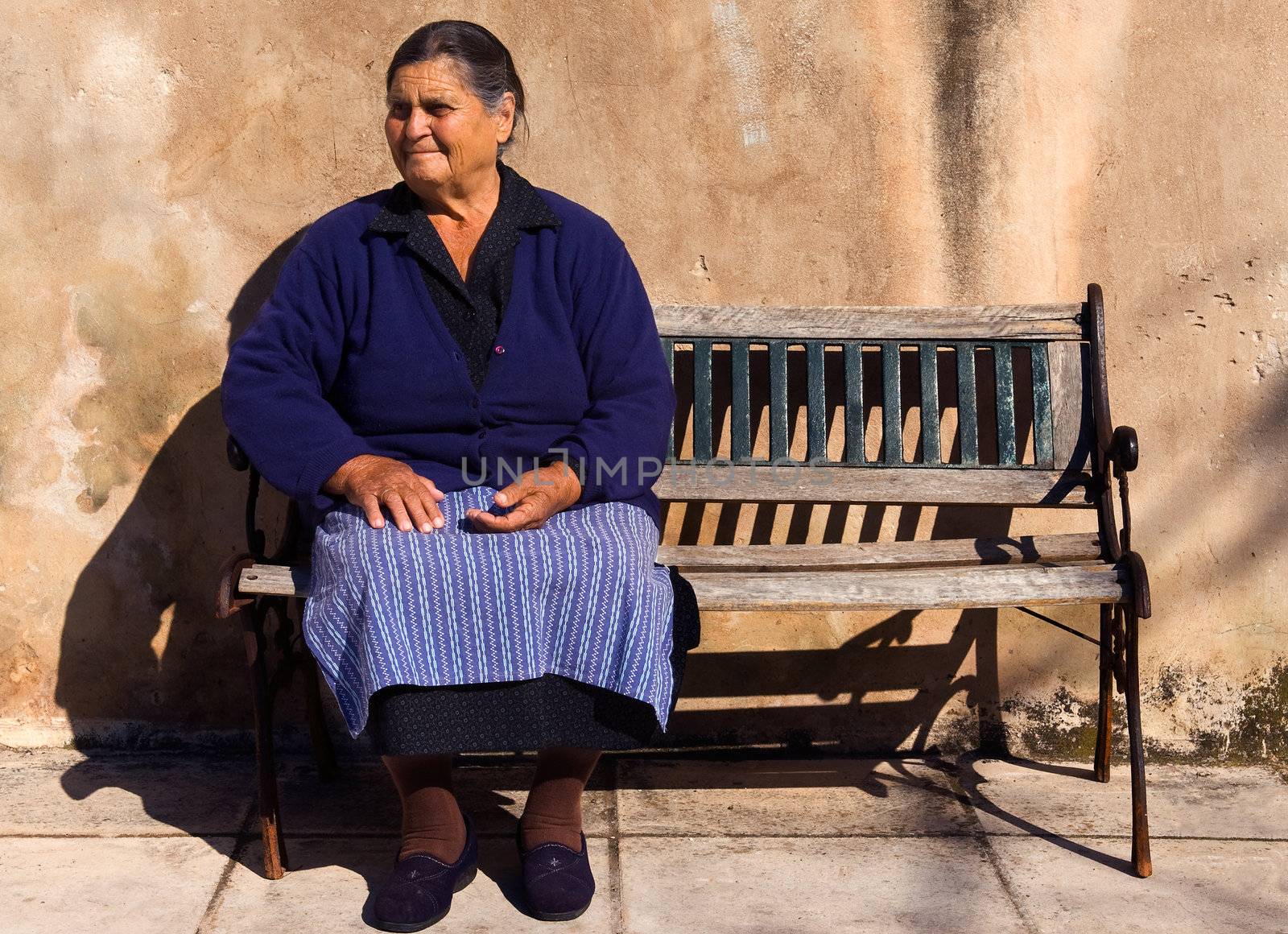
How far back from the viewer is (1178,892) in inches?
103

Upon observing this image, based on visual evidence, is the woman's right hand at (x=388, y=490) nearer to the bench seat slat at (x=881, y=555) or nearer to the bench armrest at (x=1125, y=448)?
the bench seat slat at (x=881, y=555)

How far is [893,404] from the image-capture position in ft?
10.3

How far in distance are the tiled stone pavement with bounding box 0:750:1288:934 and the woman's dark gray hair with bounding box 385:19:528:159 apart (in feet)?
5.51

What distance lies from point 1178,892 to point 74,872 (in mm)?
2352

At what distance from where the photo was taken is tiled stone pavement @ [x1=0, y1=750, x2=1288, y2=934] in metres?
2.52

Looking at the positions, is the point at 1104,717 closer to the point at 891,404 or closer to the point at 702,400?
the point at 891,404

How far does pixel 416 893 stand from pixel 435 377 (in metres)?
1.05

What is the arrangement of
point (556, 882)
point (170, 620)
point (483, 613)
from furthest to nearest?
point (170, 620)
point (556, 882)
point (483, 613)

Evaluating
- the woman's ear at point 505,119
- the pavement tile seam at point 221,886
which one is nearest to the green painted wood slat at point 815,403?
the woman's ear at point 505,119

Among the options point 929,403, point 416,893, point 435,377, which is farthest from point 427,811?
point 929,403

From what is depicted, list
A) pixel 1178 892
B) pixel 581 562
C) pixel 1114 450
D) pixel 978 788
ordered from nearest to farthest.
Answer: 1. pixel 581 562
2. pixel 1178 892
3. pixel 1114 450
4. pixel 978 788

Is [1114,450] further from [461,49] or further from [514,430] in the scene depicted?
[461,49]

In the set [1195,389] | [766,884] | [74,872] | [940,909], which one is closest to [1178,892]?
[940,909]

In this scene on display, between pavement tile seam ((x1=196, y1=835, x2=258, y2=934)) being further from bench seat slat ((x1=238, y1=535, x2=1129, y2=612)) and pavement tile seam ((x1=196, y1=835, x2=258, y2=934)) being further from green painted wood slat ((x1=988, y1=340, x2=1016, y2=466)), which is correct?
green painted wood slat ((x1=988, y1=340, x2=1016, y2=466))
